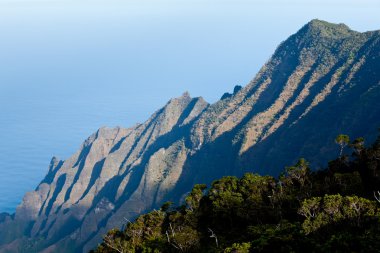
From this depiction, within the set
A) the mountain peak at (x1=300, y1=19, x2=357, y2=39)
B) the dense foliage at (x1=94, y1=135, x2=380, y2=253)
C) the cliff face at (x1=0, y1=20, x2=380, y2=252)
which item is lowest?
the dense foliage at (x1=94, y1=135, x2=380, y2=253)

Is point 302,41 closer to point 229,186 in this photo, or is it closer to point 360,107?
point 360,107

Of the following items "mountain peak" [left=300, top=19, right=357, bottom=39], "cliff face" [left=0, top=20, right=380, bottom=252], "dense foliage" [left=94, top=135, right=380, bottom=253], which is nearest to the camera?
"dense foliage" [left=94, top=135, right=380, bottom=253]

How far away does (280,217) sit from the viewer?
213 ft

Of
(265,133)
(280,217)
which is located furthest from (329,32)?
(280,217)

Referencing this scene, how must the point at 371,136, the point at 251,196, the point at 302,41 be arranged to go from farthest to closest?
the point at 302,41, the point at 371,136, the point at 251,196

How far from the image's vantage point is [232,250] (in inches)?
1876

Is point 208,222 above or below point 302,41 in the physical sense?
below

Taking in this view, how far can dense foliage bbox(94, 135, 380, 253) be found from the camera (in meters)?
48.5

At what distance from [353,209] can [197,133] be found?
142 meters

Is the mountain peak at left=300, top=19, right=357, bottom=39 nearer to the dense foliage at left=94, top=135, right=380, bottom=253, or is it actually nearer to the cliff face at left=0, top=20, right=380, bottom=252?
the cliff face at left=0, top=20, right=380, bottom=252

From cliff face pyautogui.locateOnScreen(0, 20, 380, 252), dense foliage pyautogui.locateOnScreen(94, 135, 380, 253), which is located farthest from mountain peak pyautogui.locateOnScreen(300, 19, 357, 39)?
dense foliage pyautogui.locateOnScreen(94, 135, 380, 253)

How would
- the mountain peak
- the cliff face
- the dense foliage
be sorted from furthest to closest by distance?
the mountain peak < the cliff face < the dense foliage

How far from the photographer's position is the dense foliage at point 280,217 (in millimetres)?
48469

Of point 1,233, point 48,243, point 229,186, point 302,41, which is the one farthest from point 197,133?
point 229,186
